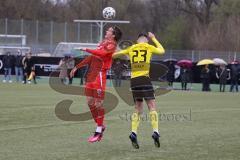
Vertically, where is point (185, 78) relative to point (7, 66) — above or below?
below

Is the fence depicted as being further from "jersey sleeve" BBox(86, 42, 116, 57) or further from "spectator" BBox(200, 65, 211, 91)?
"jersey sleeve" BBox(86, 42, 116, 57)

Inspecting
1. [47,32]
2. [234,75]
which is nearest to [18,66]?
[234,75]

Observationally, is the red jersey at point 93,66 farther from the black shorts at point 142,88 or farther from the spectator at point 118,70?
the spectator at point 118,70

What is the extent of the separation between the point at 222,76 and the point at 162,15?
49.1 metres


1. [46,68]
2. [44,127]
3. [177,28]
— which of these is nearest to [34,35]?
[46,68]

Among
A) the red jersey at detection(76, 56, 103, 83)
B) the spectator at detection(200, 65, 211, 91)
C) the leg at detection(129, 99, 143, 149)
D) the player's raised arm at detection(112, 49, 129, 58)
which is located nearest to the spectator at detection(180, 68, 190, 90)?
the spectator at detection(200, 65, 211, 91)

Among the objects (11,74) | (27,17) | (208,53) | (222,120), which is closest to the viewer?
(222,120)

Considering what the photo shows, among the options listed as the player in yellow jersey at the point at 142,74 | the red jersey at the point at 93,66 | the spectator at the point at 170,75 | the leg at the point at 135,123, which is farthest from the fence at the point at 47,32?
the player in yellow jersey at the point at 142,74

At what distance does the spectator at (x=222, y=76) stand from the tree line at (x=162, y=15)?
29.5m

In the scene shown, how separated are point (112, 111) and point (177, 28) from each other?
61.3 meters

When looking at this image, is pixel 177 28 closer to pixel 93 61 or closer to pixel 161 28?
pixel 161 28

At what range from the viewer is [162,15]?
86375 millimetres

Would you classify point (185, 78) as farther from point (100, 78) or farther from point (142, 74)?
point (142, 74)

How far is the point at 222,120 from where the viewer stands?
17281mm
